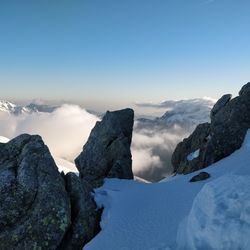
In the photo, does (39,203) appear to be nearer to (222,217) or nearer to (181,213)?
(181,213)

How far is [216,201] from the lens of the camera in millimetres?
18609

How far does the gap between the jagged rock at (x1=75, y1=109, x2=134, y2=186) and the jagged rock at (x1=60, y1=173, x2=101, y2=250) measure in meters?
14.7

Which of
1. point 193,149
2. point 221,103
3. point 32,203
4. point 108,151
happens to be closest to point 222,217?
point 32,203

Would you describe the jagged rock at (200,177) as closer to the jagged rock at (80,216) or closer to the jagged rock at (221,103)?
the jagged rock at (80,216)

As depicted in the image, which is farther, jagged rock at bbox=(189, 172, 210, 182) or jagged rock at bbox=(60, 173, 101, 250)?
jagged rock at bbox=(189, 172, 210, 182)

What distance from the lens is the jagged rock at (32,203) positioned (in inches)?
1067

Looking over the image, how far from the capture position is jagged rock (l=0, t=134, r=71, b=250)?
27.1 m

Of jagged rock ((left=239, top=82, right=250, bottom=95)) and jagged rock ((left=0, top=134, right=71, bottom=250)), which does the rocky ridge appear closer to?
jagged rock ((left=0, top=134, right=71, bottom=250))

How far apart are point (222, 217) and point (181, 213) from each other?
10976mm

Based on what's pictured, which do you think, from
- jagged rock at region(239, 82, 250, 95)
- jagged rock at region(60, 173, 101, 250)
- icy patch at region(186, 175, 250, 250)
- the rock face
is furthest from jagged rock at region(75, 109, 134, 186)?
icy patch at region(186, 175, 250, 250)

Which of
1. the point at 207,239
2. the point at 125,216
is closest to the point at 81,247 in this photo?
the point at 125,216

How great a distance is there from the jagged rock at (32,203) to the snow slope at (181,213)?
343 centimetres

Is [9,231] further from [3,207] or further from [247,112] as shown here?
[247,112]

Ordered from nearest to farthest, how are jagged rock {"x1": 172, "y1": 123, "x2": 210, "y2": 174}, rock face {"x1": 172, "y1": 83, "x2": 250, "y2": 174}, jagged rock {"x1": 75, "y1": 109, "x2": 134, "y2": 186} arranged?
rock face {"x1": 172, "y1": 83, "x2": 250, "y2": 174} < jagged rock {"x1": 172, "y1": 123, "x2": 210, "y2": 174} < jagged rock {"x1": 75, "y1": 109, "x2": 134, "y2": 186}
